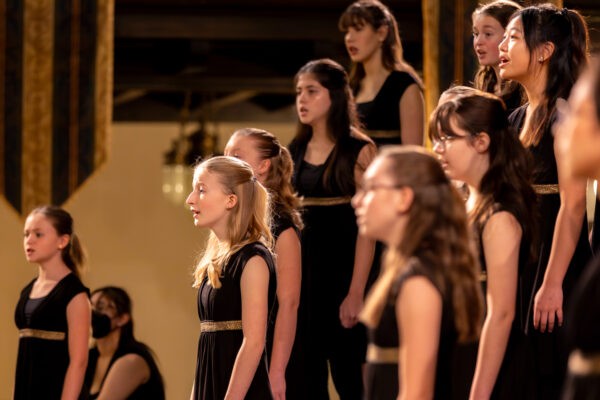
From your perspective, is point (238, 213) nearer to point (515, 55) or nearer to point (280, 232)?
point (280, 232)

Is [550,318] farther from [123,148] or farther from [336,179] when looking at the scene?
[123,148]

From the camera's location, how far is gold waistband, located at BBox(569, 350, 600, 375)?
2.30 meters

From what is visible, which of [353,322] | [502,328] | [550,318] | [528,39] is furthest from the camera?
[353,322]

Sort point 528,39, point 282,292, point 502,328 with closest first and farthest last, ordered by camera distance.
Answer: point 502,328
point 528,39
point 282,292

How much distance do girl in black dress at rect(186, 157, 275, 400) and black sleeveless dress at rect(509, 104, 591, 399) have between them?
2.48 ft

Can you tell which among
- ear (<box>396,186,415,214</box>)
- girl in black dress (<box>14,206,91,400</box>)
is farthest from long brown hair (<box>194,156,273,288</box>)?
ear (<box>396,186,415,214</box>)

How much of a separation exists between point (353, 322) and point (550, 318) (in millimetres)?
1193

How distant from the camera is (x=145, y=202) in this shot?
962 cm

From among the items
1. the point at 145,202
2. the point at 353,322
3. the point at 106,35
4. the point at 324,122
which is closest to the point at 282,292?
the point at 353,322

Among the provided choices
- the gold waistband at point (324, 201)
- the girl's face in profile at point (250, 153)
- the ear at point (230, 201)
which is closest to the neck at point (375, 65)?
the gold waistband at point (324, 201)

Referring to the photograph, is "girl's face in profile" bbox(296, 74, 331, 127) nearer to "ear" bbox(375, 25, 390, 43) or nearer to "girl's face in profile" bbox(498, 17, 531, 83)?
"ear" bbox(375, 25, 390, 43)

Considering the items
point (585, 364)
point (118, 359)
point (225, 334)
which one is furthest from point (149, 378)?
point (585, 364)

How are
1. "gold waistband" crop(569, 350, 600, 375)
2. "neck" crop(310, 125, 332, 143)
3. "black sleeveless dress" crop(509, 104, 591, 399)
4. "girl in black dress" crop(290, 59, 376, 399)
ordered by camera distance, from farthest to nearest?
1. "neck" crop(310, 125, 332, 143)
2. "girl in black dress" crop(290, 59, 376, 399)
3. "black sleeveless dress" crop(509, 104, 591, 399)
4. "gold waistband" crop(569, 350, 600, 375)

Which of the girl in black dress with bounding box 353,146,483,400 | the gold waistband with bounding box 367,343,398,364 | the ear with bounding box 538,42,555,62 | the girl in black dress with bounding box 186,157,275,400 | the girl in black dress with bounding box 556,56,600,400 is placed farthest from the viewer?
the ear with bounding box 538,42,555,62
